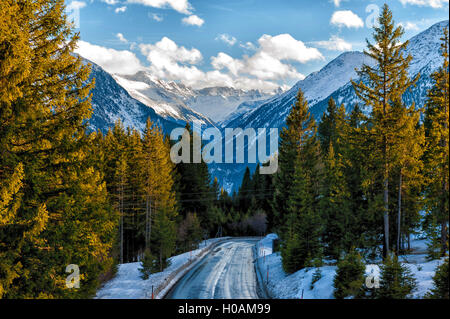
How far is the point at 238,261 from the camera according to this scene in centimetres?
3334

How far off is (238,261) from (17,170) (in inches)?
1089

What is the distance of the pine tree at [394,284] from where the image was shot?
10.6 m

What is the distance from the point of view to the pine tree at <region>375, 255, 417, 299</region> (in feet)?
34.9

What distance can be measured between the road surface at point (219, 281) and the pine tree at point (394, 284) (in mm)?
9822

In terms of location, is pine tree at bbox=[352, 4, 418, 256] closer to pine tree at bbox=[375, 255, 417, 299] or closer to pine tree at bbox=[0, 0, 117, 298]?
pine tree at bbox=[375, 255, 417, 299]

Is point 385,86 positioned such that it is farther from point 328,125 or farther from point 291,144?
point 328,125

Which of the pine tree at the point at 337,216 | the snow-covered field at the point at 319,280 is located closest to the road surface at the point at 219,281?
the snow-covered field at the point at 319,280

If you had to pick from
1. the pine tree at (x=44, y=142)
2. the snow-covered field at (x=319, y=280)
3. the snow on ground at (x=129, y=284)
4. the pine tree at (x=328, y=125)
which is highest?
the pine tree at (x=328, y=125)

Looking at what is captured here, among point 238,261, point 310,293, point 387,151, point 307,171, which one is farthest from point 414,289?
point 238,261

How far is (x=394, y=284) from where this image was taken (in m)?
10.8

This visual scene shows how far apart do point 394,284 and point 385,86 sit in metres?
12.9

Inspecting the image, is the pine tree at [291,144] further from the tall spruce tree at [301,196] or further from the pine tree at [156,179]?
the pine tree at [156,179]

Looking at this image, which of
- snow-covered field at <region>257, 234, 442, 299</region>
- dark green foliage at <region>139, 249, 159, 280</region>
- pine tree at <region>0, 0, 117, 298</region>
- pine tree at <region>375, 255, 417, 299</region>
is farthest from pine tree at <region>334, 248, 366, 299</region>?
dark green foliage at <region>139, 249, 159, 280</region>
